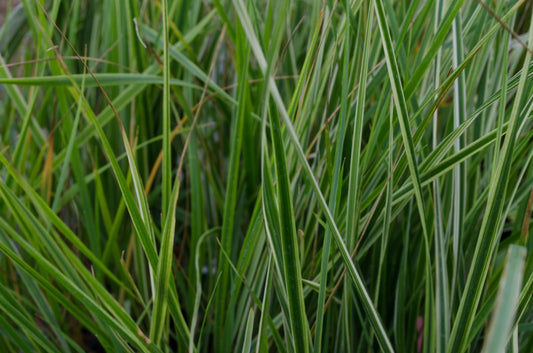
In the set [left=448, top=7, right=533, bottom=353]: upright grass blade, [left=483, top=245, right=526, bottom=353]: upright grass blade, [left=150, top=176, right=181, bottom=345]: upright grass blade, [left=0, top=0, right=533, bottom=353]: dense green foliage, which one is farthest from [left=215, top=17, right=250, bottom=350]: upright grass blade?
[left=483, top=245, right=526, bottom=353]: upright grass blade

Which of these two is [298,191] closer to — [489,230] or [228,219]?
[228,219]

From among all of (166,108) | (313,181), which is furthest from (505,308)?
(166,108)

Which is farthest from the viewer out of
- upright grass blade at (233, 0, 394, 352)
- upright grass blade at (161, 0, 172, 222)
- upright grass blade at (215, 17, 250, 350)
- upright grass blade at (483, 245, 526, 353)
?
upright grass blade at (215, 17, 250, 350)

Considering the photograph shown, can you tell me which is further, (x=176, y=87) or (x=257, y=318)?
(x=176, y=87)

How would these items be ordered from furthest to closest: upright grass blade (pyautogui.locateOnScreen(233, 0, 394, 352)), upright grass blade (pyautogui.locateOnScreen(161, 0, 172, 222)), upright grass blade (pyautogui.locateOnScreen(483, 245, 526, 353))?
upright grass blade (pyautogui.locateOnScreen(161, 0, 172, 222)) < upright grass blade (pyautogui.locateOnScreen(233, 0, 394, 352)) < upright grass blade (pyautogui.locateOnScreen(483, 245, 526, 353))

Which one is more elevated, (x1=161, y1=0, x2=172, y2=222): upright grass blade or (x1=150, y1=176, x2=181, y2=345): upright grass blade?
(x1=161, y1=0, x2=172, y2=222): upright grass blade

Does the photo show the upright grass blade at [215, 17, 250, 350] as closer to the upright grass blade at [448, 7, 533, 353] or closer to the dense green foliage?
the dense green foliage

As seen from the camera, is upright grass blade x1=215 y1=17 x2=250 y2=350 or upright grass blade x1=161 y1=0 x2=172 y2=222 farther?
upright grass blade x1=215 y1=17 x2=250 y2=350

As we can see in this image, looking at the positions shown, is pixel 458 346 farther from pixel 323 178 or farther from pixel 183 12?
pixel 183 12

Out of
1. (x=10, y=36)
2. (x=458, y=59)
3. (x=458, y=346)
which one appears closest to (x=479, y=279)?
(x=458, y=346)
